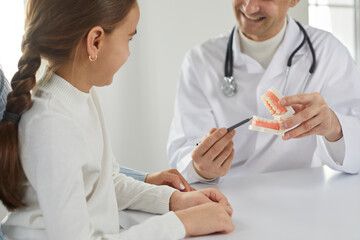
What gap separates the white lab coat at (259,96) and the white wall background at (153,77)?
3.20 feet

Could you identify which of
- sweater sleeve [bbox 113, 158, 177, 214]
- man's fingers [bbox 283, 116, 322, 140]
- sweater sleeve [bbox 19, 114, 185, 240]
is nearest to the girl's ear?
sweater sleeve [bbox 19, 114, 185, 240]

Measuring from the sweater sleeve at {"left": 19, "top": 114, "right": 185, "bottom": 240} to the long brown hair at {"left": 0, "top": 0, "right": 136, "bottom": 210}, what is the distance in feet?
0.09

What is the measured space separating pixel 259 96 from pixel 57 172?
3.64 ft

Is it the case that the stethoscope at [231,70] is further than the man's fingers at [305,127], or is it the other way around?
the stethoscope at [231,70]

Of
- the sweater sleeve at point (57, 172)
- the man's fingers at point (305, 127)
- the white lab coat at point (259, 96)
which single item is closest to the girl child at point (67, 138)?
the sweater sleeve at point (57, 172)

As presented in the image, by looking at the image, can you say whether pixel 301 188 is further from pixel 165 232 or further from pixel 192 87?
pixel 192 87

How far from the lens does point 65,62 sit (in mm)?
964

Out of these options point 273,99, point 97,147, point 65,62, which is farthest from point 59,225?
point 273,99

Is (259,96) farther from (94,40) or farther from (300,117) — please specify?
(94,40)

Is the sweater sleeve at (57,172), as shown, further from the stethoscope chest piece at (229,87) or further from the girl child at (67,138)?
the stethoscope chest piece at (229,87)

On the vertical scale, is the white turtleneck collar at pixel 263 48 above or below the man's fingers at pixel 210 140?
above

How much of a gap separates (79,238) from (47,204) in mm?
84

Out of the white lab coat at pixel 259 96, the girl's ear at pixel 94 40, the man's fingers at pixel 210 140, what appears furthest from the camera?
the white lab coat at pixel 259 96

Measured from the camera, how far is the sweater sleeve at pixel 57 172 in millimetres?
842
